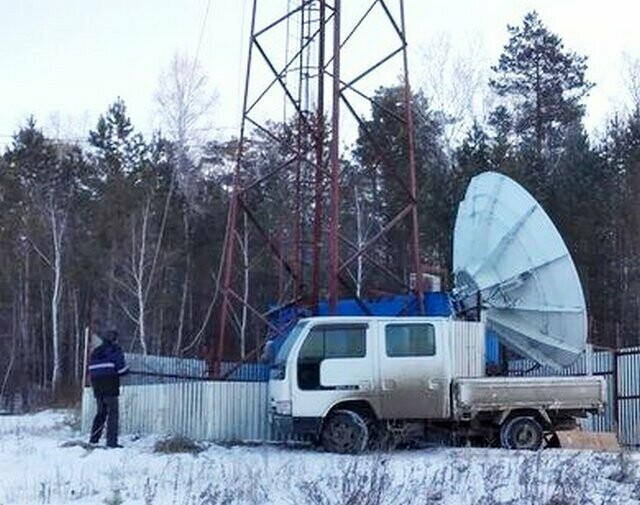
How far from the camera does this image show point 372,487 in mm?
11422

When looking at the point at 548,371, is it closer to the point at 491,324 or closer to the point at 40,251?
the point at 491,324

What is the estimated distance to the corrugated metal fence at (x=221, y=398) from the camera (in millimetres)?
20609

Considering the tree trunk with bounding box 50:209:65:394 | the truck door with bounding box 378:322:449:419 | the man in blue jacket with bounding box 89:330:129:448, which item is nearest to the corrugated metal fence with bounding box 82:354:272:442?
the man in blue jacket with bounding box 89:330:129:448

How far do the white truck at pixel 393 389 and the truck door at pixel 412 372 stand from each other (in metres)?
0.02

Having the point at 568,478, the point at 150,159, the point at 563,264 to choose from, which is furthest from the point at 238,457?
the point at 150,159

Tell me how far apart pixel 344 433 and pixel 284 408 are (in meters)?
1.02

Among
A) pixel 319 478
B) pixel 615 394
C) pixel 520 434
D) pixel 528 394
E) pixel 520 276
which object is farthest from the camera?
pixel 615 394

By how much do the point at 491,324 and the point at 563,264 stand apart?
232 centimetres

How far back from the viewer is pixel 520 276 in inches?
864

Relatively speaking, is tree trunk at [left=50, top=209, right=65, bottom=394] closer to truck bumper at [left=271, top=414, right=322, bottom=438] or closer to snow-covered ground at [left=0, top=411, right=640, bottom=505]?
truck bumper at [left=271, top=414, right=322, bottom=438]

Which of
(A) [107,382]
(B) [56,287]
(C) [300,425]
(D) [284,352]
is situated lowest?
(C) [300,425]

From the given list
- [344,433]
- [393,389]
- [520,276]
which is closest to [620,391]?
[520,276]

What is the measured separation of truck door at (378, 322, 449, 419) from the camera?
18297mm

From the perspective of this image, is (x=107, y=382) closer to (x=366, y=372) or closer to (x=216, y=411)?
(x=216, y=411)
